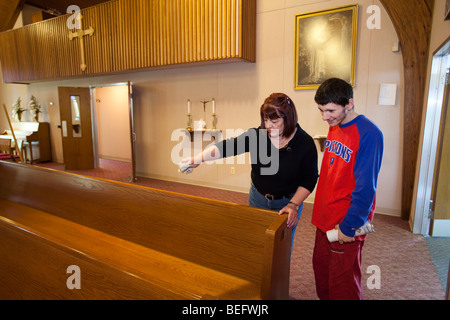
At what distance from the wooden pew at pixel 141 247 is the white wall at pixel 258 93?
3.14 metres

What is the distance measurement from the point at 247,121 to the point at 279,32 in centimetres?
155

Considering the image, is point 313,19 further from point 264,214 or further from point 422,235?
point 264,214

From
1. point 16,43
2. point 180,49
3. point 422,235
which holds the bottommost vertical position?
point 422,235

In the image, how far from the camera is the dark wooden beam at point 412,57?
3400mm

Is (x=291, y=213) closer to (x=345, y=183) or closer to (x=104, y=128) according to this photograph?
(x=345, y=183)

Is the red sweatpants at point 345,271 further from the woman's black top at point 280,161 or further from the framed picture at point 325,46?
the framed picture at point 325,46

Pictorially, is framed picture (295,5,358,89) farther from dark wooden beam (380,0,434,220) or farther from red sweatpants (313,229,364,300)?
red sweatpants (313,229,364,300)

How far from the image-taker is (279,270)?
1.42 metres

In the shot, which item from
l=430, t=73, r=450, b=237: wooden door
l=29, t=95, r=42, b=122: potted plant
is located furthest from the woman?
l=29, t=95, r=42, b=122: potted plant

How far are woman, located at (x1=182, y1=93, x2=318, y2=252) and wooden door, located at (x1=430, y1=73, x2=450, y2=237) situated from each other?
2230 millimetres

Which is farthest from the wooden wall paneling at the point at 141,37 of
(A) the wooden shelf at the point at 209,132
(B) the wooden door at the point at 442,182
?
(B) the wooden door at the point at 442,182

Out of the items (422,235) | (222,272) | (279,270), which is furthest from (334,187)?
(422,235)

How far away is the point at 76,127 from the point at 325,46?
6.25 meters

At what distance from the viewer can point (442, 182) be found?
10.3ft
